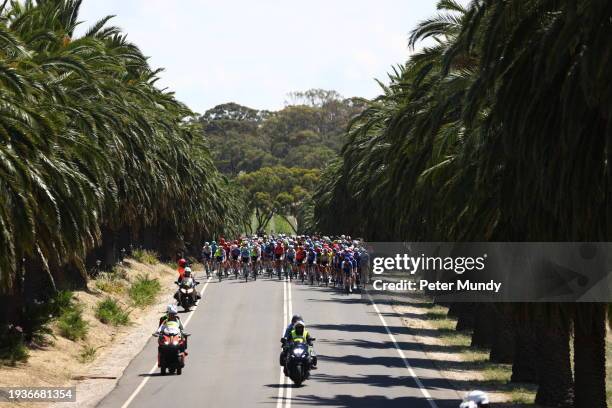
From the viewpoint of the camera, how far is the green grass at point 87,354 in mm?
28719

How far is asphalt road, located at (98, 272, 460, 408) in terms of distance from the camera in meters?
22.9

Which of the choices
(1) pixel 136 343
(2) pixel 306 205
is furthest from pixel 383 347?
(2) pixel 306 205

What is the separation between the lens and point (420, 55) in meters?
28.5

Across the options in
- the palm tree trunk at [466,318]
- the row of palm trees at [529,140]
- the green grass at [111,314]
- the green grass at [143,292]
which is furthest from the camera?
the green grass at [143,292]

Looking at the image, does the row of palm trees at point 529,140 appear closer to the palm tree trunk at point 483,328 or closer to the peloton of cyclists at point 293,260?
the palm tree trunk at point 483,328

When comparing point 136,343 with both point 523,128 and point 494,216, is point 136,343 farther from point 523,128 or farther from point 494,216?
point 523,128

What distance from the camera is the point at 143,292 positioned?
43.0 metres

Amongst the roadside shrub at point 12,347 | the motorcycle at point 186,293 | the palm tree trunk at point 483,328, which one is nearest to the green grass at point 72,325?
the roadside shrub at point 12,347

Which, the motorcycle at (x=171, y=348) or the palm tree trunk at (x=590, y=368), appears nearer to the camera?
the palm tree trunk at (x=590, y=368)

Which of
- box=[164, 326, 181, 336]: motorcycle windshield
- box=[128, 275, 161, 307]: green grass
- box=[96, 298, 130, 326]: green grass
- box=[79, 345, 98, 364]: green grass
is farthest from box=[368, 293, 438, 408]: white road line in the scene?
box=[128, 275, 161, 307]: green grass

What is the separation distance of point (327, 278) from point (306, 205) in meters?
83.8

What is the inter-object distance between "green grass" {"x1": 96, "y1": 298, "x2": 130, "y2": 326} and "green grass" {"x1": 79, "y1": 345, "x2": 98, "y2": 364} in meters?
4.94

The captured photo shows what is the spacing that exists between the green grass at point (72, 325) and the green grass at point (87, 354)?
0.71 metres

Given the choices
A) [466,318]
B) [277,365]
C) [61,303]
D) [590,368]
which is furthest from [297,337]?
[466,318]
